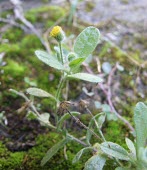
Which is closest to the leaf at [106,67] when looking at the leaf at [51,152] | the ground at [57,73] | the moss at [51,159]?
the ground at [57,73]

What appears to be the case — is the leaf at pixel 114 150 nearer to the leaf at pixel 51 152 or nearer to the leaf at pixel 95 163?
the leaf at pixel 95 163

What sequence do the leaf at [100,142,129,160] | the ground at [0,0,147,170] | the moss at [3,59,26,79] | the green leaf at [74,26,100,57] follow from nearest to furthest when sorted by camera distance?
1. the leaf at [100,142,129,160]
2. the green leaf at [74,26,100,57]
3. the ground at [0,0,147,170]
4. the moss at [3,59,26,79]

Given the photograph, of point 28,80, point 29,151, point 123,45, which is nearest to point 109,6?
point 123,45

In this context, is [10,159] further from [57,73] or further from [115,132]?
[57,73]

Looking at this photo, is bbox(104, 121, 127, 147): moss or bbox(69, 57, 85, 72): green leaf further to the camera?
bbox(104, 121, 127, 147): moss

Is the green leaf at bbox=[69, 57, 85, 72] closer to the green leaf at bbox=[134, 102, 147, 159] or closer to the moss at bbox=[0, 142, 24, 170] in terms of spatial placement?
the green leaf at bbox=[134, 102, 147, 159]

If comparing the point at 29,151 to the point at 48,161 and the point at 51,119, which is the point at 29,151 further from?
the point at 51,119

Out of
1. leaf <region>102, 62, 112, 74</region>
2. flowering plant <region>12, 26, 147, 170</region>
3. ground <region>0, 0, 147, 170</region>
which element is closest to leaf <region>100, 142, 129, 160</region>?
flowering plant <region>12, 26, 147, 170</region>
